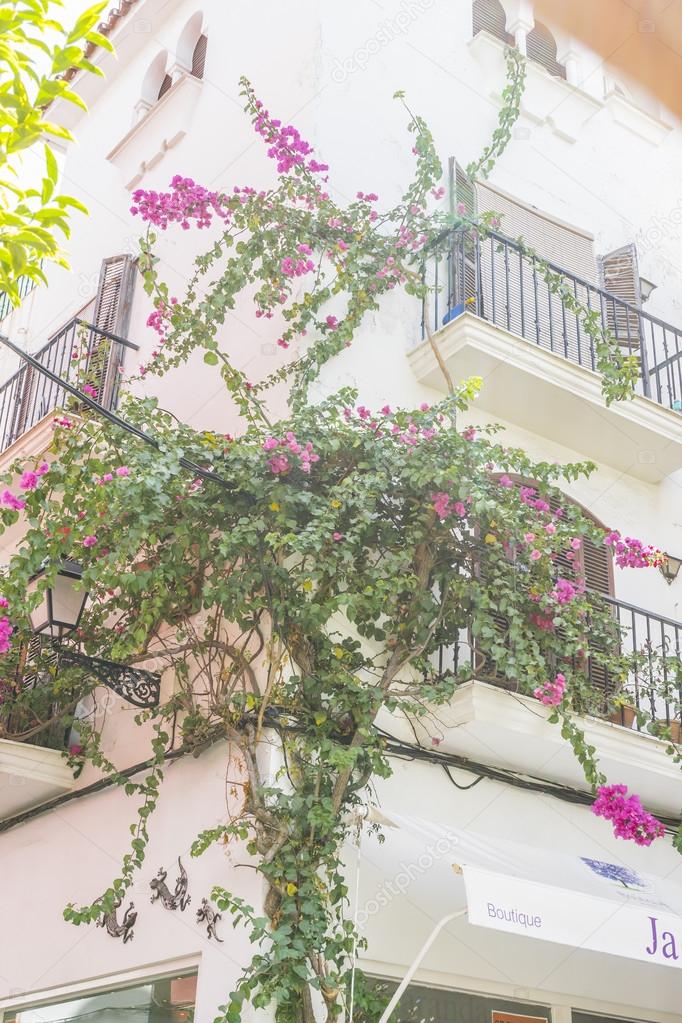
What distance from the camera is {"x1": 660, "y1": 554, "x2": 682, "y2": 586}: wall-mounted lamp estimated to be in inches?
369

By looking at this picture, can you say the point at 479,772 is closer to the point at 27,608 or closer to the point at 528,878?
the point at 528,878

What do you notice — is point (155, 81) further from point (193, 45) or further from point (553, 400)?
point (553, 400)

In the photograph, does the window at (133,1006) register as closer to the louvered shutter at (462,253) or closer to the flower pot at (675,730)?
the flower pot at (675,730)

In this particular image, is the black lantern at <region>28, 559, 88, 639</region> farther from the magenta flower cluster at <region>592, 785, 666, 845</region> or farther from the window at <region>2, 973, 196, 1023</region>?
the magenta flower cluster at <region>592, 785, 666, 845</region>

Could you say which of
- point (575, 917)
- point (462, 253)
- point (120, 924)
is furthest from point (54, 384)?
point (575, 917)

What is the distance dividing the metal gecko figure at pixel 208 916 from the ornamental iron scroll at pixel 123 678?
1439 mm

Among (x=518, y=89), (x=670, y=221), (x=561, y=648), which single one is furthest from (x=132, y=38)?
(x=561, y=648)

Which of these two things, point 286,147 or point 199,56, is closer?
point 286,147

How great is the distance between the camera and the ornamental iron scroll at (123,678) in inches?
294

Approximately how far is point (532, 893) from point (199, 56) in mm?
8424

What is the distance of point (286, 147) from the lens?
27.1 feet

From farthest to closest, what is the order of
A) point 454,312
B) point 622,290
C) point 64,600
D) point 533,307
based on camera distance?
point 622,290 < point 533,307 < point 454,312 < point 64,600

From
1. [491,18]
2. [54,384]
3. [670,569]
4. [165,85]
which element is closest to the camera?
[670,569]

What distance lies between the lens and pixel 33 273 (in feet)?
10.9
